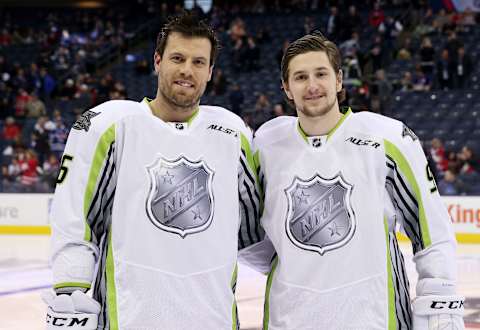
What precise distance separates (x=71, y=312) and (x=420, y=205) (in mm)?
1228

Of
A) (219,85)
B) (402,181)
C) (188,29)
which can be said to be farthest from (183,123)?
(219,85)

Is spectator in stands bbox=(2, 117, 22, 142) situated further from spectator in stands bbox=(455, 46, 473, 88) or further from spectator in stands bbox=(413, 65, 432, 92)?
spectator in stands bbox=(455, 46, 473, 88)

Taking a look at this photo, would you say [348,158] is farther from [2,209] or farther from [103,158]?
[2,209]

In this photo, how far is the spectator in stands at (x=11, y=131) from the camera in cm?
1384

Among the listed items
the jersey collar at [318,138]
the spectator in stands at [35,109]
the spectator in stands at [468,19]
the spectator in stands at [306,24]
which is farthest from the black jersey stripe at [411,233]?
the spectator in stands at [306,24]

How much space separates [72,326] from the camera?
8.73 feet

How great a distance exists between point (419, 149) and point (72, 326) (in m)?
1.33

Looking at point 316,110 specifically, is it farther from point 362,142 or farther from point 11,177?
point 11,177

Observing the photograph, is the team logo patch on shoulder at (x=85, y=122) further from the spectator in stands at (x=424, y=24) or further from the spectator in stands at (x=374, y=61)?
the spectator in stands at (x=424, y=24)

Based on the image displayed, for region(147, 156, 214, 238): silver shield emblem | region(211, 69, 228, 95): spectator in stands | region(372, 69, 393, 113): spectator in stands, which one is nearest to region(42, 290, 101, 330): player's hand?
region(147, 156, 214, 238): silver shield emblem

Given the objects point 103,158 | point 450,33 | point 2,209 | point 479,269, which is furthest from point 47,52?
point 103,158

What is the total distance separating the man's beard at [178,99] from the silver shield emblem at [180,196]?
0.61 feet

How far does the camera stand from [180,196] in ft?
9.18

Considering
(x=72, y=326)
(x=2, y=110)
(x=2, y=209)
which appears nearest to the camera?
(x=72, y=326)
